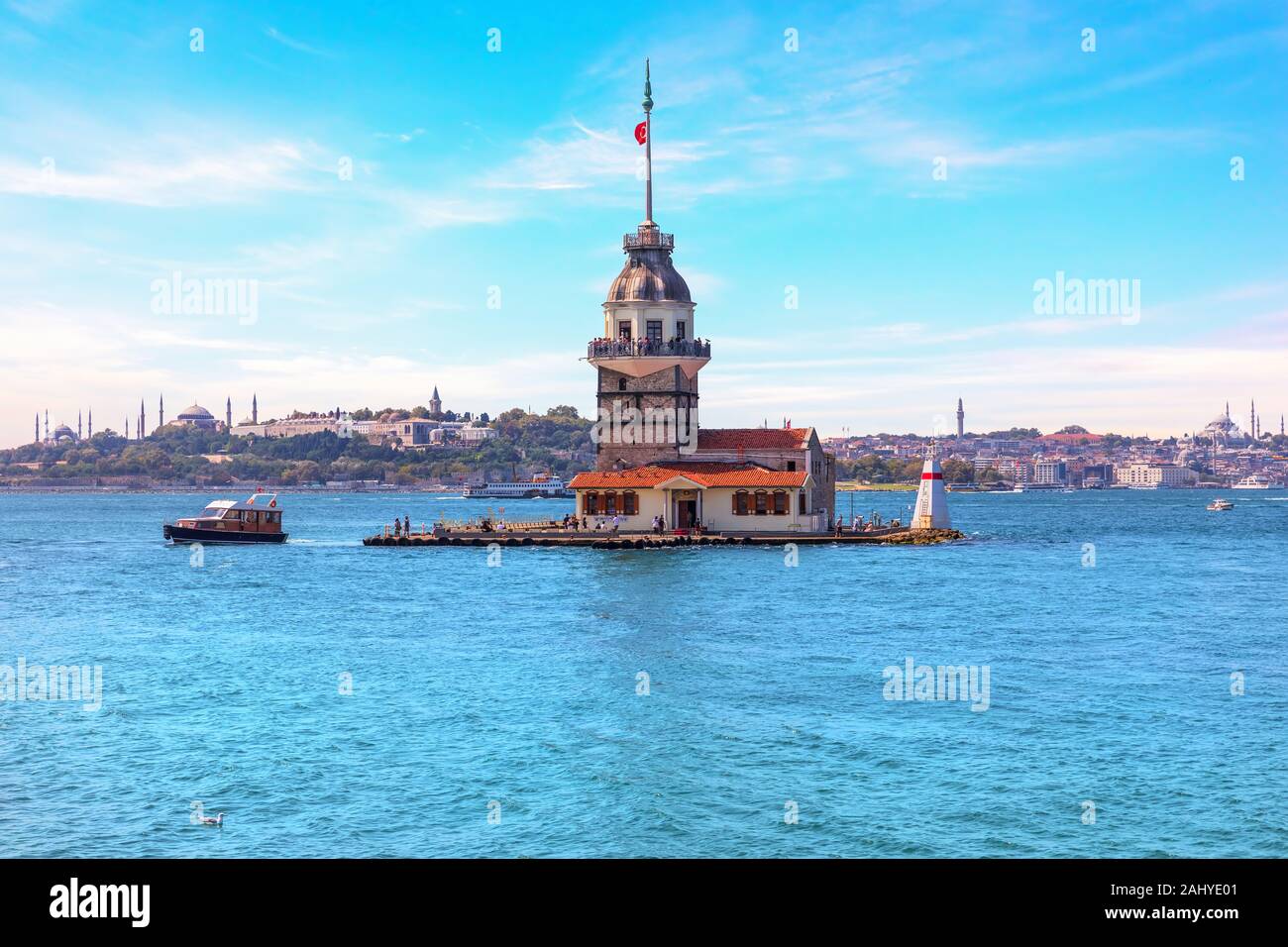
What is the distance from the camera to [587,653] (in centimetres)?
3556

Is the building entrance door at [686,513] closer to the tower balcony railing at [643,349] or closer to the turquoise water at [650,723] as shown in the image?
the tower balcony railing at [643,349]

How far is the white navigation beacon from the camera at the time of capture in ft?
270

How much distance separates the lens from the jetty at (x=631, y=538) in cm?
7250

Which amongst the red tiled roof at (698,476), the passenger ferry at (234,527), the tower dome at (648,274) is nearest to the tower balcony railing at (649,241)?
the tower dome at (648,274)

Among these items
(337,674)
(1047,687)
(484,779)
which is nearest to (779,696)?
(1047,687)

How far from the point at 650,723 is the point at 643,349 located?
176ft

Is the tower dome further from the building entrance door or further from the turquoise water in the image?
the turquoise water

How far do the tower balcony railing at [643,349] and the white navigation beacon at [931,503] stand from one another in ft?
55.6

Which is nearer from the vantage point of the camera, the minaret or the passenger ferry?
the minaret

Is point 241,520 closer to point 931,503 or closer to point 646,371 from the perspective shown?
point 646,371

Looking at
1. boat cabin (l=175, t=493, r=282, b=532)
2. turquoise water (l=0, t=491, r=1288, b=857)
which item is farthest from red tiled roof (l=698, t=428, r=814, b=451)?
boat cabin (l=175, t=493, r=282, b=532)

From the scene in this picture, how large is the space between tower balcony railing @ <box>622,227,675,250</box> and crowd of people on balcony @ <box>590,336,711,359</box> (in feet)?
21.5
